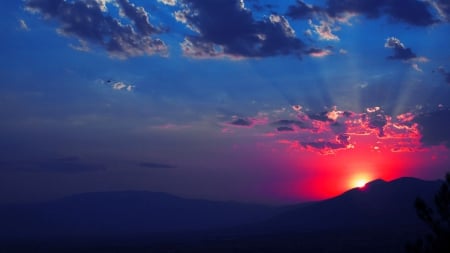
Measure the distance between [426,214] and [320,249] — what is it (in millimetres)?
103493

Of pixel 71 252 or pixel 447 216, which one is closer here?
pixel 447 216

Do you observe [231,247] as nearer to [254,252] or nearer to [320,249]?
[254,252]

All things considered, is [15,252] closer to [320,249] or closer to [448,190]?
[320,249]

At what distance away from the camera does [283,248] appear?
134 m

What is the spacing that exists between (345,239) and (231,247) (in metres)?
33.6

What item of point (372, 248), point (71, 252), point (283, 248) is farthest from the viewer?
point (71, 252)

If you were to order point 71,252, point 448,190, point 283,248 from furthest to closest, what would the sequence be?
1. point 71,252
2. point 283,248
3. point 448,190

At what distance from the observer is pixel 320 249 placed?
418 ft

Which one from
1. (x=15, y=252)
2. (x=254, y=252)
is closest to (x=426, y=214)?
(x=254, y=252)

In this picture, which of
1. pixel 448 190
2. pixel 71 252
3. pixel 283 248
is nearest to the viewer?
pixel 448 190

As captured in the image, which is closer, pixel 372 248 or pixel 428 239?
pixel 428 239

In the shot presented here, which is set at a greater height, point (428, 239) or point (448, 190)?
point (448, 190)

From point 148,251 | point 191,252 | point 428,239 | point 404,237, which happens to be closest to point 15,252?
point 148,251

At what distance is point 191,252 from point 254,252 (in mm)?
16340
